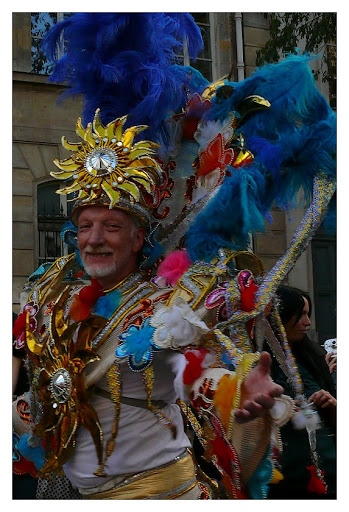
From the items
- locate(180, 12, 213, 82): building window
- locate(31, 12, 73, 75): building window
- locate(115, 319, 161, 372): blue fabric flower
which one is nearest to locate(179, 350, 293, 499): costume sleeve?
locate(115, 319, 161, 372): blue fabric flower

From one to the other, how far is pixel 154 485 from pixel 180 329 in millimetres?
616

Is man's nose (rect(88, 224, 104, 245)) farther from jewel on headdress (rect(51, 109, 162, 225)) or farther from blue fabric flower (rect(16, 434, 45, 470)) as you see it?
blue fabric flower (rect(16, 434, 45, 470))

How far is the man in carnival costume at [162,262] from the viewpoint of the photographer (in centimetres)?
234

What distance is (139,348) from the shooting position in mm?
2379

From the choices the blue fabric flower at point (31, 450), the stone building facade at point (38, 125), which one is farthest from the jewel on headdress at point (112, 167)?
the stone building facade at point (38, 125)

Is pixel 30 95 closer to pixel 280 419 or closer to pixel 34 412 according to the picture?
pixel 34 412

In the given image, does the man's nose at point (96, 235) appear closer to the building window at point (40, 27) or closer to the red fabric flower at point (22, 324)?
the red fabric flower at point (22, 324)

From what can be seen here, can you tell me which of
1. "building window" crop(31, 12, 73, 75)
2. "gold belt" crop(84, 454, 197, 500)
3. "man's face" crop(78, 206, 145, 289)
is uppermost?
"building window" crop(31, 12, 73, 75)

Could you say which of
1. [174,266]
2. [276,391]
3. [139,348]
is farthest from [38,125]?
[276,391]

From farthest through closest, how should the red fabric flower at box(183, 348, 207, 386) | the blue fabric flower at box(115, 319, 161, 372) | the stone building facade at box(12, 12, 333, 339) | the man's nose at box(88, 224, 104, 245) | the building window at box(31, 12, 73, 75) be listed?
the stone building facade at box(12, 12, 333, 339), the building window at box(31, 12, 73, 75), the man's nose at box(88, 224, 104, 245), the blue fabric flower at box(115, 319, 161, 372), the red fabric flower at box(183, 348, 207, 386)

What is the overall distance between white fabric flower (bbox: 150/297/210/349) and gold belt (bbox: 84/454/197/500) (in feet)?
1.67

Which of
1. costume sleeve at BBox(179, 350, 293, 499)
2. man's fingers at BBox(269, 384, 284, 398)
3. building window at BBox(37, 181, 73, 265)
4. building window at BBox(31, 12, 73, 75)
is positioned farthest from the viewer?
building window at BBox(37, 181, 73, 265)

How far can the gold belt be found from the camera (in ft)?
7.97

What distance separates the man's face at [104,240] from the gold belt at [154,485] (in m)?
0.77
